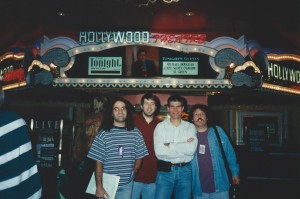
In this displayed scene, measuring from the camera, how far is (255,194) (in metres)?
7.11

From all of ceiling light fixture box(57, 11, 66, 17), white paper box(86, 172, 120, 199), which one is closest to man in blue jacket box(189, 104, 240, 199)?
white paper box(86, 172, 120, 199)

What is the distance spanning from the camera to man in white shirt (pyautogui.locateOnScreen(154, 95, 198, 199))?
13.6ft

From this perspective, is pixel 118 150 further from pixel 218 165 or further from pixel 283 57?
pixel 283 57

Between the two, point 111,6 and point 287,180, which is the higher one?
point 111,6

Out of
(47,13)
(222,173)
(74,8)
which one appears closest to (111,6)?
(74,8)

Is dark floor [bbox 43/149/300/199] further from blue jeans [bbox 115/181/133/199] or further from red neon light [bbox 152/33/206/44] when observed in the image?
red neon light [bbox 152/33/206/44]

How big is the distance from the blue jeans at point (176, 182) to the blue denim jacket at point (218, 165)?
0.12 metres

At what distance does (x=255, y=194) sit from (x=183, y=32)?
4.64 meters

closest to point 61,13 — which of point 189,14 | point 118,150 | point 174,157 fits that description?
point 189,14

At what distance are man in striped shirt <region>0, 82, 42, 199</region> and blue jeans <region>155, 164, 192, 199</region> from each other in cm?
203

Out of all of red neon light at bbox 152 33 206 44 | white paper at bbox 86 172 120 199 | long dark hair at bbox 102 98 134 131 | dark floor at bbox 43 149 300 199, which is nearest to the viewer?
white paper at bbox 86 172 120 199

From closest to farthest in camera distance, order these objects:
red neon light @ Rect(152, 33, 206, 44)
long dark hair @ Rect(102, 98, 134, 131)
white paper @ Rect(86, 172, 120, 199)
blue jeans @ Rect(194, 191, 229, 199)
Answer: white paper @ Rect(86, 172, 120, 199)
long dark hair @ Rect(102, 98, 134, 131)
blue jeans @ Rect(194, 191, 229, 199)
red neon light @ Rect(152, 33, 206, 44)

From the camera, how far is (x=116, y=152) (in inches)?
148

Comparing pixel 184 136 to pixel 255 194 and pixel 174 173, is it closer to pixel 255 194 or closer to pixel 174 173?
pixel 174 173
